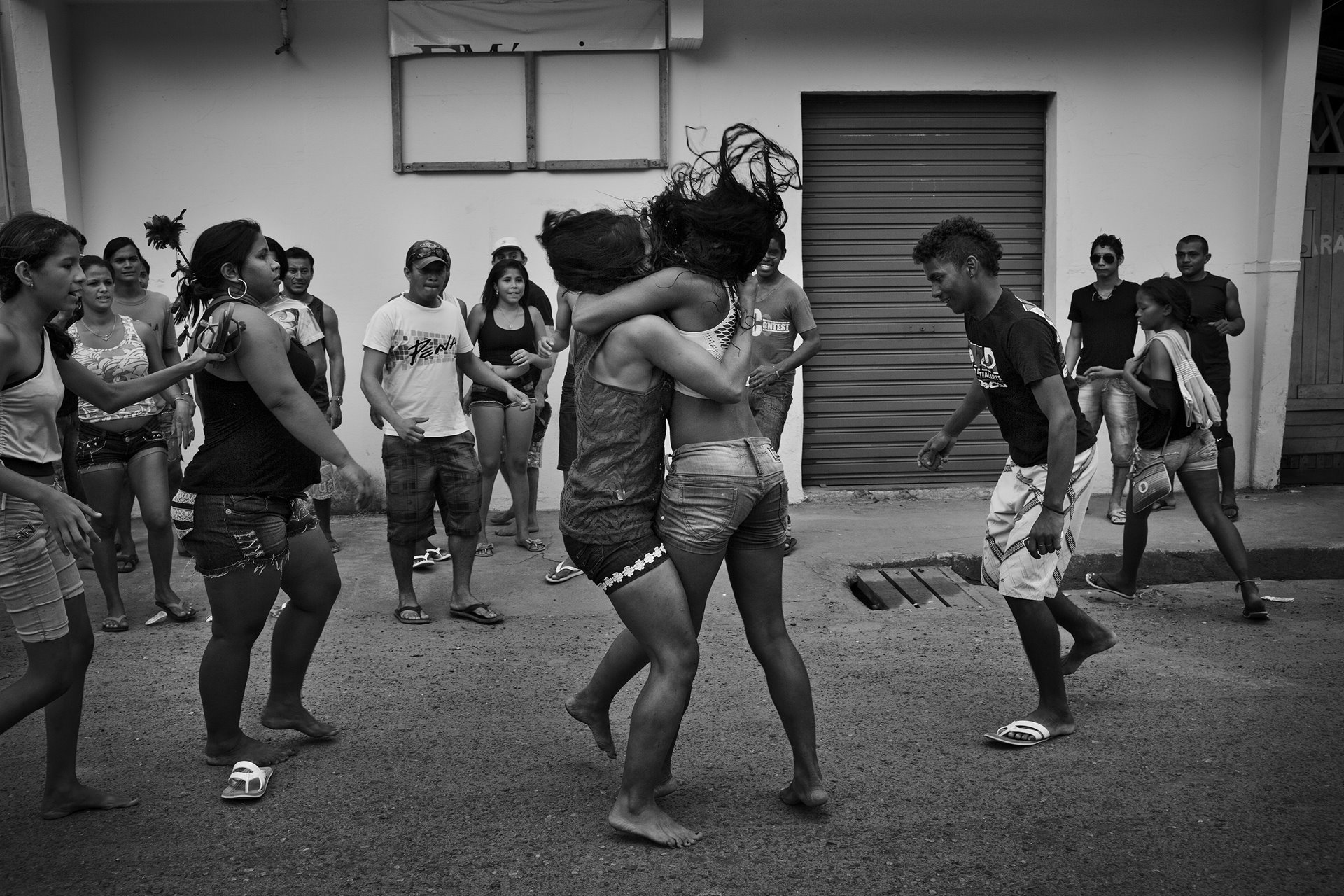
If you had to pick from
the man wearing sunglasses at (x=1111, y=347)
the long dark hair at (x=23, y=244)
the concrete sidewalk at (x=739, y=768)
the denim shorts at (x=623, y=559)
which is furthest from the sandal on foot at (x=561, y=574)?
the man wearing sunglasses at (x=1111, y=347)

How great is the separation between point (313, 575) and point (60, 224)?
1407mm

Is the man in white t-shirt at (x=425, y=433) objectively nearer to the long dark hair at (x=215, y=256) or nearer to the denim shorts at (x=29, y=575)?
the long dark hair at (x=215, y=256)

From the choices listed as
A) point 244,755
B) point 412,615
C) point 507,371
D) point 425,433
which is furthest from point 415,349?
point 244,755

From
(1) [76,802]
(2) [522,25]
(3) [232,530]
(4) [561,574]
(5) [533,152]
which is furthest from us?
(5) [533,152]

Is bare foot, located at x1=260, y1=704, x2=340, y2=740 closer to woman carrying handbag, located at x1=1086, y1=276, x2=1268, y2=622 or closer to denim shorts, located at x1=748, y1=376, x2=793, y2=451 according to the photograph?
denim shorts, located at x1=748, y1=376, x2=793, y2=451

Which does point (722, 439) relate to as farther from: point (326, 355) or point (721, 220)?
point (326, 355)

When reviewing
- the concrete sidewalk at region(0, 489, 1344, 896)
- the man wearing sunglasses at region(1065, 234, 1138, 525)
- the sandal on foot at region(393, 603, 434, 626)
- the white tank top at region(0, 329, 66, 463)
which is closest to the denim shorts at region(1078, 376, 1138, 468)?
the man wearing sunglasses at region(1065, 234, 1138, 525)

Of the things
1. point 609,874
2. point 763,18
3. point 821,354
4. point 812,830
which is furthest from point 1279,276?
point 609,874

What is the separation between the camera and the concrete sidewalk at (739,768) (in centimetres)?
329

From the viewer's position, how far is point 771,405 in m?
7.20

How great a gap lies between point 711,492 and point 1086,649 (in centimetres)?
213

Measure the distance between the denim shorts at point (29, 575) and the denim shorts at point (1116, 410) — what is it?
271 inches

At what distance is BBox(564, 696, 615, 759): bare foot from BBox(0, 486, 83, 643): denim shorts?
160cm

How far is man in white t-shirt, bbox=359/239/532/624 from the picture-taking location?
A: 603 centimetres
